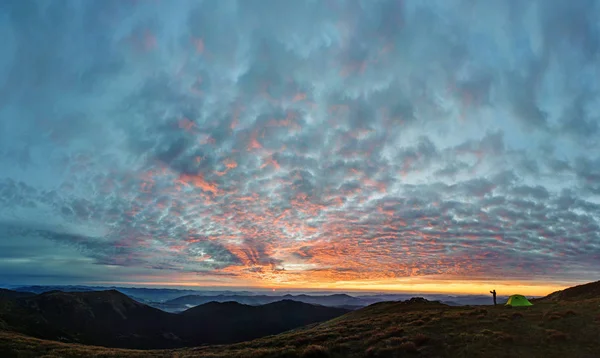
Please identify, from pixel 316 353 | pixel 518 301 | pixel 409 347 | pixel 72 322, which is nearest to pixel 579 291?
pixel 518 301

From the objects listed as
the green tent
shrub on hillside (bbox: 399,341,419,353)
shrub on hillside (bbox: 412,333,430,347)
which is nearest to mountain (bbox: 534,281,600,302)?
the green tent

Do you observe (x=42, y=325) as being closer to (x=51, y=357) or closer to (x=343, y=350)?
(x=51, y=357)

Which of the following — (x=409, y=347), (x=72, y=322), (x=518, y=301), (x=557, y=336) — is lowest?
(x=72, y=322)

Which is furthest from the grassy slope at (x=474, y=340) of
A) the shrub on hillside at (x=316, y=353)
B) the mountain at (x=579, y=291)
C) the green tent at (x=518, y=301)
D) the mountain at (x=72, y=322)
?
the mountain at (x=72, y=322)

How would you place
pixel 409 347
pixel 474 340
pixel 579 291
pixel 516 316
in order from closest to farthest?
pixel 409 347
pixel 474 340
pixel 516 316
pixel 579 291

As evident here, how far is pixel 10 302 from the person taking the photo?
166375mm

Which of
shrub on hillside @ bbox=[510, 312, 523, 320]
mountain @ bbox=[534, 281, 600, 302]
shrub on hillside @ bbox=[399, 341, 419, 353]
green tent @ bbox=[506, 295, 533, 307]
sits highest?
shrub on hillside @ bbox=[510, 312, 523, 320]

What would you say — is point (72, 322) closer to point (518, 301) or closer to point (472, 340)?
point (518, 301)

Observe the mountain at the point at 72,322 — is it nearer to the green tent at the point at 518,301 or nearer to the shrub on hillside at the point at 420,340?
the shrub on hillside at the point at 420,340

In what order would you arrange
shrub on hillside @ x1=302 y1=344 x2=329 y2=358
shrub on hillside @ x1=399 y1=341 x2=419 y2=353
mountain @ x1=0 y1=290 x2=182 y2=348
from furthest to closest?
mountain @ x1=0 y1=290 x2=182 y2=348 < shrub on hillside @ x1=302 y1=344 x2=329 y2=358 < shrub on hillside @ x1=399 y1=341 x2=419 y2=353

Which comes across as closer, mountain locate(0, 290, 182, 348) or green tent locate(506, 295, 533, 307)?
green tent locate(506, 295, 533, 307)

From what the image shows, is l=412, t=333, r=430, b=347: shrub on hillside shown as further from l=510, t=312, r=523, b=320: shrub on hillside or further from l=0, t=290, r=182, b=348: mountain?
l=0, t=290, r=182, b=348: mountain

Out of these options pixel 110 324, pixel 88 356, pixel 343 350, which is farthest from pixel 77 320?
pixel 343 350

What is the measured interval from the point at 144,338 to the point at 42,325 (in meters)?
57.9
